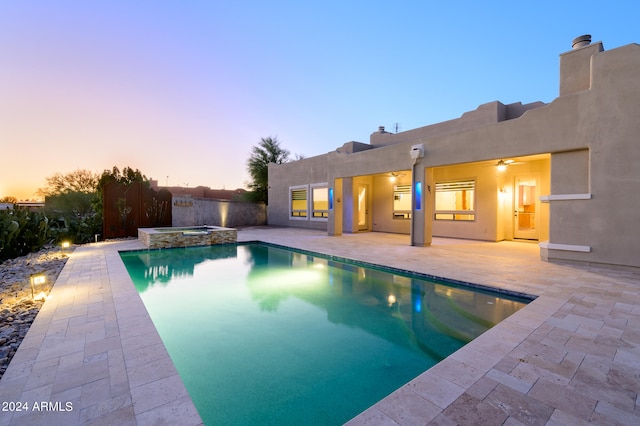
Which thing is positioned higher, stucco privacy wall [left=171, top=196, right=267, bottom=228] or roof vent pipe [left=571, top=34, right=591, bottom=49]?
roof vent pipe [left=571, top=34, right=591, bottom=49]

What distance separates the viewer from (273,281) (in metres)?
6.29

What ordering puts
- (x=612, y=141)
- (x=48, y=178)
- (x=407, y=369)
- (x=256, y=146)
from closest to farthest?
1. (x=407, y=369)
2. (x=612, y=141)
3. (x=256, y=146)
4. (x=48, y=178)

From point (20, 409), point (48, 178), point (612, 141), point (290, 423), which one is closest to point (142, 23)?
point (20, 409)

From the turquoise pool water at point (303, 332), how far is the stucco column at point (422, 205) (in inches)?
136

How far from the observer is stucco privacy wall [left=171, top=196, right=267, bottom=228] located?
14227 millimetres

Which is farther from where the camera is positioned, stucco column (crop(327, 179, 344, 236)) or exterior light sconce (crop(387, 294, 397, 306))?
stucco column (crop(327, 179, 344, 236))

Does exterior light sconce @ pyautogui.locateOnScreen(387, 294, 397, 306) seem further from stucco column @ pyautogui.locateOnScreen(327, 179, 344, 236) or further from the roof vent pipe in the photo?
stucco column @ pyautogui.locateOnScreen(327, 179, 344, 236)

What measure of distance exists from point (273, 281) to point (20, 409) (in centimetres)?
452

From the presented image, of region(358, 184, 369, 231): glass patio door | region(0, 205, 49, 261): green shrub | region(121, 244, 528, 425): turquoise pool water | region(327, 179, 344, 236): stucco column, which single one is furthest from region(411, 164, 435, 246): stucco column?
region(0, 205, 49, 261): green shrub

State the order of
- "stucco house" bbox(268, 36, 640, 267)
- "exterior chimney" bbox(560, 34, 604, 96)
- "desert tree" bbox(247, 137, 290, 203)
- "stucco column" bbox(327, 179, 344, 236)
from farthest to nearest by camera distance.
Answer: "desert tree" bbox(247, 137, 290, 203)
"stucco column" bbox(327, 179, 344, 236)
"exterior chimney" bbox(560, 34, 604, 96)
"stucco house" bbox(268, 36, 640, 267)

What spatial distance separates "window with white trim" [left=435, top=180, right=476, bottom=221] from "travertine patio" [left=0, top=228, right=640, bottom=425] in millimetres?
7313

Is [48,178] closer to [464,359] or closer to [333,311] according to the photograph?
[333,311]

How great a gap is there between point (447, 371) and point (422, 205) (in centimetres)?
769

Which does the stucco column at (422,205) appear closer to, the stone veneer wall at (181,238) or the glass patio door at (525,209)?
the glass patio door at (525,209)
